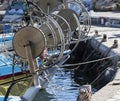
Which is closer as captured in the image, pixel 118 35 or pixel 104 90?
pixel 104 90

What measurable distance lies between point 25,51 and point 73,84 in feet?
31.2

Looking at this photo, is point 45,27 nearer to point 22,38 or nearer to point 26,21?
point 26,21

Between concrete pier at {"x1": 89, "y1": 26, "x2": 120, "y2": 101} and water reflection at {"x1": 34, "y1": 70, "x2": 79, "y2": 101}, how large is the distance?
1739 millimetres

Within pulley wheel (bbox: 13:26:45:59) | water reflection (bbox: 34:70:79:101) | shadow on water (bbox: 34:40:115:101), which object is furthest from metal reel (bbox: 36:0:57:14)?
pulley wheel (bbox: 13:26:45:59)

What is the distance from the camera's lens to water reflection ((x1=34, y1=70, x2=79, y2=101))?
52.5ft

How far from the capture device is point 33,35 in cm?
1175

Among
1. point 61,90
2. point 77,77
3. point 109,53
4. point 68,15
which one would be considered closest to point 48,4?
point 68,15

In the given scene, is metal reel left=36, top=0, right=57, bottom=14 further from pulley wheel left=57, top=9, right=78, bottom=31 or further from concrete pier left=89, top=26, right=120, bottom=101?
concrete pier left=89, top=26, right=120, bottom=101

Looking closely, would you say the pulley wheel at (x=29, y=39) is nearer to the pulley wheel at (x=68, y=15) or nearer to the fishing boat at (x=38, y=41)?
the fishing boat at (x=38, y=41)

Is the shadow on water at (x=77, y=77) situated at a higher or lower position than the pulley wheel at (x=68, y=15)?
lower

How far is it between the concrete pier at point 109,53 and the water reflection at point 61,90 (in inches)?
68.5

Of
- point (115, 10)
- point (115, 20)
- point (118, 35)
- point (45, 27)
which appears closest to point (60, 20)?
point (45, 27)

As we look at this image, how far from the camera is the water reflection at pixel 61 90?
1601cm

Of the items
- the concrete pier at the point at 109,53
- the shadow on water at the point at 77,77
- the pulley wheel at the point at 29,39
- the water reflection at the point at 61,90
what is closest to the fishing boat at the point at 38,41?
the pulley wheel at the point at 29,39
